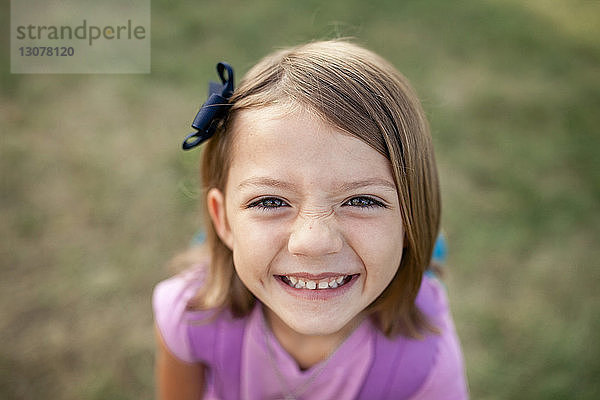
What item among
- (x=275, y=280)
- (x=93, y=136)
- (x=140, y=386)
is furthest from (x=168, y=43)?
(x=275, y=280)

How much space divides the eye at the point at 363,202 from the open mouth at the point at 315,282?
0.18 meters

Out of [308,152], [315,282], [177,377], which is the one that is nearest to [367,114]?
[308,152]

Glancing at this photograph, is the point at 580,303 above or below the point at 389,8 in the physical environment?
below

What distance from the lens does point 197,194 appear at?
3016mm

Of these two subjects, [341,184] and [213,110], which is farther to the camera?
[213,110]

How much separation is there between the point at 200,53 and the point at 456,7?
1.97 m

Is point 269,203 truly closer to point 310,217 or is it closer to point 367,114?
point 310,217

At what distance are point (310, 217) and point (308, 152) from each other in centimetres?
14

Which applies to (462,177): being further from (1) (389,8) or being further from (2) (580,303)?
(1) (389,8)

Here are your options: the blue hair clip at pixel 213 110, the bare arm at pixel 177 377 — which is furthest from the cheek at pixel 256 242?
the bare arm at pixel 177 377

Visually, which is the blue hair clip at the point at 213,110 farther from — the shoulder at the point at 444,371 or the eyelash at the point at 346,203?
the shoulder at the point at 444,371

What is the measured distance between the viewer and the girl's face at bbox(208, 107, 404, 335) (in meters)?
1.28

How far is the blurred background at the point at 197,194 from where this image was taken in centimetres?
262

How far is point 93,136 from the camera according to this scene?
3.39 meters
